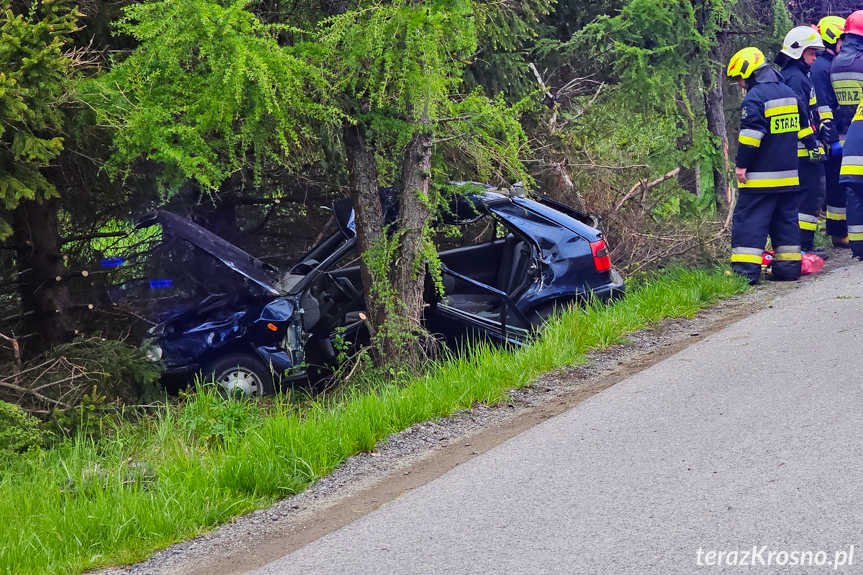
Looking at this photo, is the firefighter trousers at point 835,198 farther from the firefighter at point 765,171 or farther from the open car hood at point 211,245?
the open car hood at point 211,245

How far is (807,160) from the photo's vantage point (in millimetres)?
10297

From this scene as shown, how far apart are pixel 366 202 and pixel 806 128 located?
5.47 meters

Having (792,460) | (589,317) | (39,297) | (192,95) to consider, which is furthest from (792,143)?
(39,297)

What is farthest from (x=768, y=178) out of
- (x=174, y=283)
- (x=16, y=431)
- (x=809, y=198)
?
(x=16, y=431)

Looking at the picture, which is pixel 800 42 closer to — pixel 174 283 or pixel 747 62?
pixel 747 62

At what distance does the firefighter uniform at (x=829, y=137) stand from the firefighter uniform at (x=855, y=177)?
1.25 m

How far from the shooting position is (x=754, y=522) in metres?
3.69

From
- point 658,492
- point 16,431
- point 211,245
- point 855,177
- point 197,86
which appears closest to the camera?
point 658,492

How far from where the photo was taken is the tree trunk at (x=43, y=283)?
8047mm

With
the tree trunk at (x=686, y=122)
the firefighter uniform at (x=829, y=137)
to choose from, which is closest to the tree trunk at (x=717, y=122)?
the tree trunk at (x=686, y=122)

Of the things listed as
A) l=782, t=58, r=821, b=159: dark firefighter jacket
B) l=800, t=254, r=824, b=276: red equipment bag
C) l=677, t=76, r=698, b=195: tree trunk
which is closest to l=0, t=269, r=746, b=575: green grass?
l=800, t=254, r=824, b=276: red equipment bag

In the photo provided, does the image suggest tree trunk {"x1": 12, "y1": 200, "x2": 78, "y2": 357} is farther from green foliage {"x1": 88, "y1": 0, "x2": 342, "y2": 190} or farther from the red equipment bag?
the red equipment bag

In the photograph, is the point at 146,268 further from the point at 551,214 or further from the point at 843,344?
the point at 843,344

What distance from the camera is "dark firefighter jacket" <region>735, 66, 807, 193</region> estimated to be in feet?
29.6
